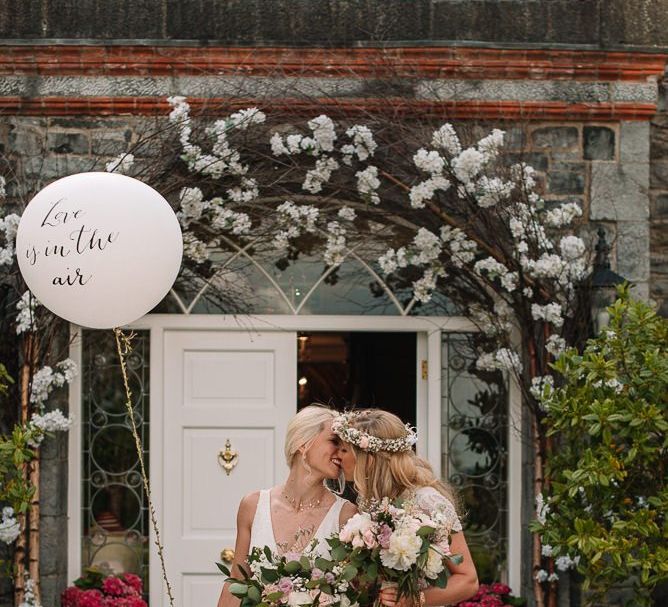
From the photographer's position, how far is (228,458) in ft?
21.3

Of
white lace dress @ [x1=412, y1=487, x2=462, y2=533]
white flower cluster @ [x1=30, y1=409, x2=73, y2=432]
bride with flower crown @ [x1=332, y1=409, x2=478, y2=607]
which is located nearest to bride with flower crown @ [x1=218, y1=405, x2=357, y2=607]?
bride with flower crown @ [x1=332, y1=409, x2=478, y2=607]

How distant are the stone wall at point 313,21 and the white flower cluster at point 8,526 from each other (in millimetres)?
2358

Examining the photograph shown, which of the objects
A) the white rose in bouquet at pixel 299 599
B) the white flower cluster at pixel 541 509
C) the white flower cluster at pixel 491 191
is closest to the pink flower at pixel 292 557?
the white rose in bouquet at pixel 299 599

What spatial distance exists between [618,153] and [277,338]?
2.00 m

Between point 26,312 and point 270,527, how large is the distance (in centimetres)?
198

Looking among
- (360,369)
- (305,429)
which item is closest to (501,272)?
(360,369)

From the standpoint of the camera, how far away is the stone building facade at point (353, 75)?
620 centimetres

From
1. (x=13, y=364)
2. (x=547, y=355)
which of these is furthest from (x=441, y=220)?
(x=13, y=364)

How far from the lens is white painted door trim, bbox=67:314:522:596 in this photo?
252 inches

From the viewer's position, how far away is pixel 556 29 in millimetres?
6305

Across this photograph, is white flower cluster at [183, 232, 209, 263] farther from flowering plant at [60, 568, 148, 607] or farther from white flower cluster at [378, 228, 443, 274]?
flowering plant at [60, 568, 148, 607]

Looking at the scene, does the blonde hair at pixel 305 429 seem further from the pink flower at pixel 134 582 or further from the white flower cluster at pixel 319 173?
the pink flower at pixel 134 582

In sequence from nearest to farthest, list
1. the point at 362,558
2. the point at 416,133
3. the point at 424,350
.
→ the point at 362,558
the point at 416,133
the point at 424,350

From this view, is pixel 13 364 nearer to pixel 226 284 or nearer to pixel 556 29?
pixel 226 284
